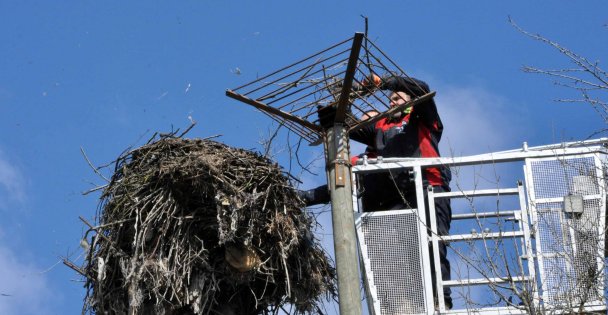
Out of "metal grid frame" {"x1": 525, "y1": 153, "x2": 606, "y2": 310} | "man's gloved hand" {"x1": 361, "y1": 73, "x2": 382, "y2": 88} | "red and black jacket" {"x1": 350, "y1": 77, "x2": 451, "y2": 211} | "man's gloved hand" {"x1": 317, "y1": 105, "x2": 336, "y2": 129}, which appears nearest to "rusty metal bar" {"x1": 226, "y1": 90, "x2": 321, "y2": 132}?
"man's gloved hand" {"x1": 317, "y1": 105, "x2": 336, "y2": 129}

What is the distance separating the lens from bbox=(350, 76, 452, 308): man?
48.8ft

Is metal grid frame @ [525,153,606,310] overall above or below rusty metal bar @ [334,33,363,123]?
below

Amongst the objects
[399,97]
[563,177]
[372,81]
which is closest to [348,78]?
[372,81]

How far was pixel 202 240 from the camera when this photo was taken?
14703mm

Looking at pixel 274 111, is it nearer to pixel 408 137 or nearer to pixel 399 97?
pixel 399 97

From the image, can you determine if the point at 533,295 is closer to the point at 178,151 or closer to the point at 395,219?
the point at 395,219

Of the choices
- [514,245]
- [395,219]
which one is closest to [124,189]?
[395,219]

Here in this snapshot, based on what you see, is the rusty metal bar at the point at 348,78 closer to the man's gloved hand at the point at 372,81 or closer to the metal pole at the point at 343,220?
the metal pole at the point at 343,220

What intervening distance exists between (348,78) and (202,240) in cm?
209

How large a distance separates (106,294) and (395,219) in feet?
8.74

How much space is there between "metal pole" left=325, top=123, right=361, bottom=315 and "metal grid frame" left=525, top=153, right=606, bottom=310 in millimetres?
1707

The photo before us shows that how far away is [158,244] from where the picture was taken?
14523mm

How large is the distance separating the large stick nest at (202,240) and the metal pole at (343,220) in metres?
0.76

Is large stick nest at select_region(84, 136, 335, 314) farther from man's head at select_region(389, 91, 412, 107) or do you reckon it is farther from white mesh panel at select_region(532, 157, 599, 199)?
white mesh panel at select_region(532, 157, 599, 199)
